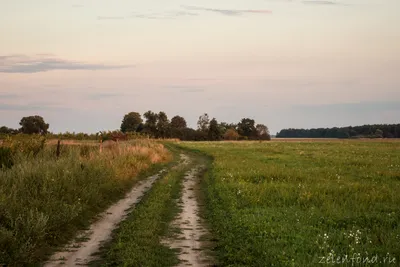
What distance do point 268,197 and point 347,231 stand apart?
5.49 metres

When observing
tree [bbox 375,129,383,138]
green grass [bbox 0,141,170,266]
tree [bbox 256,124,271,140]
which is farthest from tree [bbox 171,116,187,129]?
green grass [bbox 0,141,170,266]

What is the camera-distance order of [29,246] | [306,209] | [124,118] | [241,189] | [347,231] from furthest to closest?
[124,118] < [241,189] < [306,209] < [347,231] < [29,246]

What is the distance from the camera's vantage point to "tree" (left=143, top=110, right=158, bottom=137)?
117512 mm

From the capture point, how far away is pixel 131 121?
126812mm

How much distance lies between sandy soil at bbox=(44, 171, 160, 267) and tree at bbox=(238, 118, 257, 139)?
426 feet

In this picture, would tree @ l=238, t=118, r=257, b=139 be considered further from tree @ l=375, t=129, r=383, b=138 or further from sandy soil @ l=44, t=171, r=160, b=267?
sandy soil @ l=44, t=171, r=160, b=267

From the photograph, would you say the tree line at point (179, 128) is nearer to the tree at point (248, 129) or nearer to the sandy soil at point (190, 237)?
the tree at point (248, 129)

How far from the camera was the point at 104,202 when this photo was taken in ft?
54.7

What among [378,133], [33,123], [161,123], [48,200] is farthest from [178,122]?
[48,200]

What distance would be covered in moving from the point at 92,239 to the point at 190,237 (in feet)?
8.20

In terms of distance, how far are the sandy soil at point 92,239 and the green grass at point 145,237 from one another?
1.00 ft

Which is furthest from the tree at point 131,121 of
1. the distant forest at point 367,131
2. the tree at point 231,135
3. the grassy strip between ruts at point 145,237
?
the grassy strip between ruts at point 145,237

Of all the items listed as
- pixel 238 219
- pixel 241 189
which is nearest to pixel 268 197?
pixel 241 189

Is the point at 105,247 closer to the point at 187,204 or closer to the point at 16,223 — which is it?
the point at 16,223
